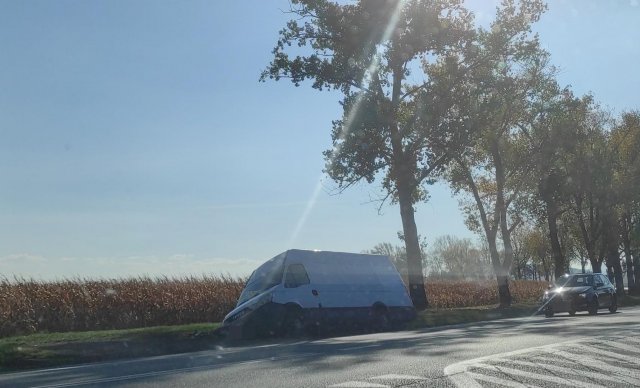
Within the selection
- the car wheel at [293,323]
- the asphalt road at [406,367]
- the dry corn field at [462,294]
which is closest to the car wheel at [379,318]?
the car wheel at [293,323]

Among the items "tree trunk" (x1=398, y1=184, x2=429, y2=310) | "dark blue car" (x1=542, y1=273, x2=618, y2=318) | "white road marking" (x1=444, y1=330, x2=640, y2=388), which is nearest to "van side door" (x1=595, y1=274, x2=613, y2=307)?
"dark blue car" (x1=542, y1=273, x2=618, y2=318)

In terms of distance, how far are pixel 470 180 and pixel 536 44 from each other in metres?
8.03

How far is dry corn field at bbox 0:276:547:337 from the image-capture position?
74.6 feet

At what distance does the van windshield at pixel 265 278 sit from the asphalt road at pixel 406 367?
6450 mm

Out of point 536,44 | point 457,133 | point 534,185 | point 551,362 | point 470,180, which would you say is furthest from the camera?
point 534,185

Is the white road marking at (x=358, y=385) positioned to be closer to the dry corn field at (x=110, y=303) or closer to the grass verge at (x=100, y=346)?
the grass verge at (x=100, y=346)

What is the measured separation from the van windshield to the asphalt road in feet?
21.2

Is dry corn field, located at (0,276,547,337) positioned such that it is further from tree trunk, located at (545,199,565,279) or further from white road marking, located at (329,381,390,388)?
tree trunk, located at (545,199,565,279)

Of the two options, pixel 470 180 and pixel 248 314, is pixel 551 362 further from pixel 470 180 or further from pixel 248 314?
pixel 470 180

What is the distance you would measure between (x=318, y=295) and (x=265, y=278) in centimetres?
157

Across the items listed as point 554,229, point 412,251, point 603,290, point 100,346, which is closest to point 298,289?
point 100,346

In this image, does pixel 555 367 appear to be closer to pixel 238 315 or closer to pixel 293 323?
pixel 293 323

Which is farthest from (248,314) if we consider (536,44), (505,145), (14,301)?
(505,145)

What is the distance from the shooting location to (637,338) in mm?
12508
